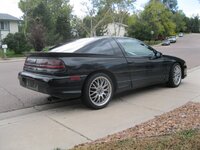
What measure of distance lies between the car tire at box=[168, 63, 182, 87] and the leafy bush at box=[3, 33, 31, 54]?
75.7ft

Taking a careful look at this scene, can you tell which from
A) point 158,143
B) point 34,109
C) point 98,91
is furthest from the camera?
point 34,109

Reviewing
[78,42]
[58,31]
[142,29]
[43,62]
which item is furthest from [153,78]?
[142,29]

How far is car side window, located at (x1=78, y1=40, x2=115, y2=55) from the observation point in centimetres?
573

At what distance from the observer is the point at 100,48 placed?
19.5 ft

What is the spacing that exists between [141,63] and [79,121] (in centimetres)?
237

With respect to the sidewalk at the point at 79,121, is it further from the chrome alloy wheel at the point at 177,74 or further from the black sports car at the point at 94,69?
the chrome alloy wheel at the point at 177,74

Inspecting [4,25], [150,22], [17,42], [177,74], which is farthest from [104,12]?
[177,74]

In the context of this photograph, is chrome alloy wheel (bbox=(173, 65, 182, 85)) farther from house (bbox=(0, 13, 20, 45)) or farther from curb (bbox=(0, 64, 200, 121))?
house (bbox=(0, 13, 20, 45))

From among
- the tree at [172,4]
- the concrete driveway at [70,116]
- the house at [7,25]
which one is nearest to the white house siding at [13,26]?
the house at [7,25]

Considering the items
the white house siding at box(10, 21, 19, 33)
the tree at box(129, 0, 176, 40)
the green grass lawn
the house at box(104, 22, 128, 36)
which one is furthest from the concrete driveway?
the tree at box(129, 0, 176, 40)

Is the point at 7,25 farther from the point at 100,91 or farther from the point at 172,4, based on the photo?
the point at 172,4

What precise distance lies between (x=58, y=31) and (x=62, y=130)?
37.6 m

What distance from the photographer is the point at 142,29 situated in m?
59.2

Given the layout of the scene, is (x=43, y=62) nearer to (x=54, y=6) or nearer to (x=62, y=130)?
(x=62, y=130)
